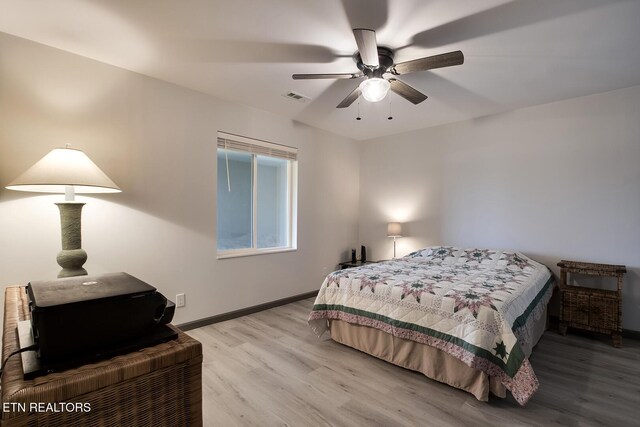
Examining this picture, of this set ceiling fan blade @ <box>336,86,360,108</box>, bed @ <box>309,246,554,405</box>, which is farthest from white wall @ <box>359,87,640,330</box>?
ceiling fan blade @ <box>336,86,360,108</box>

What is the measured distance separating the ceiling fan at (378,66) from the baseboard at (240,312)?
8.47ft

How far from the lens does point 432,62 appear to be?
1997mm

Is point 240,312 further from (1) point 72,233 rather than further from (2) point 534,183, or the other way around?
(2) point 534,183

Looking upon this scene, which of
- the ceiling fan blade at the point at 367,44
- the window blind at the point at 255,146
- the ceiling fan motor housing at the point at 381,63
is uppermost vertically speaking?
the ceiling fan motor housing at the point at 381,63

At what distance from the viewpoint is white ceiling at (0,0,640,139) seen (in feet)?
6.07

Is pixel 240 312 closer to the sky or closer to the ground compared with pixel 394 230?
closer to the ground

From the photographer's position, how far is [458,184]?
406 centimetres

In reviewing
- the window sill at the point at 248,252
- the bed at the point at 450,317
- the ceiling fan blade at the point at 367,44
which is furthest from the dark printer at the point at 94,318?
the window sill at the point at 248,252

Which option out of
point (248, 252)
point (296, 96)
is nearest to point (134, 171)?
point (248, 252)

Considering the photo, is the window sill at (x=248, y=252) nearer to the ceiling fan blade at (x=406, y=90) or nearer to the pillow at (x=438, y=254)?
the pillow at (x=438, y=254)

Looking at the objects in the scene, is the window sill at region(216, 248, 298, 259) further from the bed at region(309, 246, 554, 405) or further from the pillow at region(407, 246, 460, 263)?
the pillow at region(407, 246, 460, 263)

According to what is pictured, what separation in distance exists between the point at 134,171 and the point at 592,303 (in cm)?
453

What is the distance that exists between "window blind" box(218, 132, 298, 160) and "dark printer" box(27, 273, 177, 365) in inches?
106

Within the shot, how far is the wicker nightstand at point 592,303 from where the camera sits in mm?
2773
